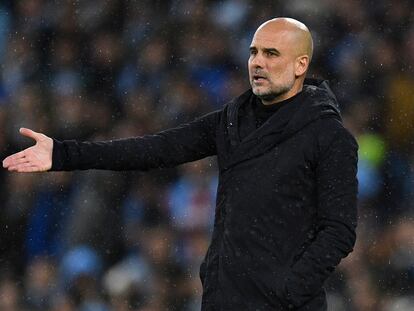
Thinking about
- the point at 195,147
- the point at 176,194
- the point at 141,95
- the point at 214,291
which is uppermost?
the point at 195,147

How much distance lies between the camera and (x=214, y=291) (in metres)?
1.60

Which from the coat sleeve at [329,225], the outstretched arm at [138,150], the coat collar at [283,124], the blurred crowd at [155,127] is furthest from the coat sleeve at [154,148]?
the blurred crowd at [155,127]

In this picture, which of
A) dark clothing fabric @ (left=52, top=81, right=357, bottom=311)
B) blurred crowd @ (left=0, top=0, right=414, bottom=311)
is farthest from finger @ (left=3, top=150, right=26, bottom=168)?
blurred crowd @ (left=0, top=0, right=414, bottom=311)

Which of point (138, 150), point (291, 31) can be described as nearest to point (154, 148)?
point (138, 150)

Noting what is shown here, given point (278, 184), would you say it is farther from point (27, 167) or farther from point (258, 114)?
point (27, 167)

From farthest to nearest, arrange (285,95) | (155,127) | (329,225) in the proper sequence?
(155,127), (285,95), (329,225)

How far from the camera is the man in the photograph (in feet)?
5.02

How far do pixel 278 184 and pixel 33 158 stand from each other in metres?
0.38

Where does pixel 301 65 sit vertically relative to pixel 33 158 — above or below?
above

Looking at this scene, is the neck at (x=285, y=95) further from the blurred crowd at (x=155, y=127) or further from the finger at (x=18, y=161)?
the blurred crowd at (x=155, y=127)

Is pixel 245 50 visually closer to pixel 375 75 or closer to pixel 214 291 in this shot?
pixel 375 75

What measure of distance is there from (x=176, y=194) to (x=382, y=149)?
0.49 m

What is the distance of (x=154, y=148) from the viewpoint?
172 cm

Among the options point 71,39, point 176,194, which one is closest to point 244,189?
point 176,194
